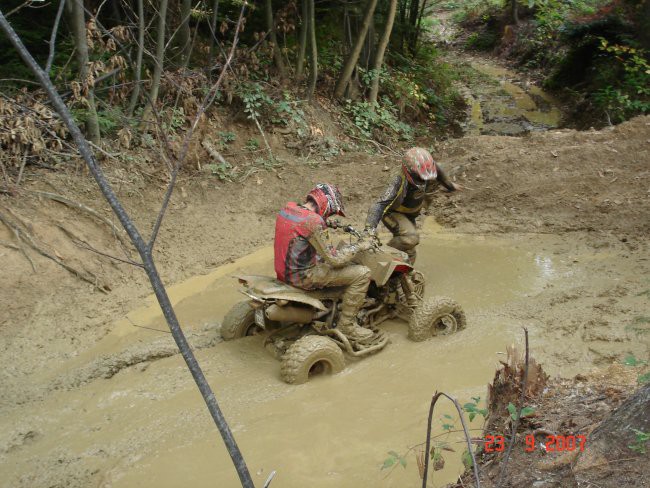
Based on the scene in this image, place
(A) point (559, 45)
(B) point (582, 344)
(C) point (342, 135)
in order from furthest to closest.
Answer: (A) point (559, 45) → (C) point (342, 135) → (B) point (582, 344)

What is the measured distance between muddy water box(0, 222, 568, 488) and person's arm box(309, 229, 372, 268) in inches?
41.2

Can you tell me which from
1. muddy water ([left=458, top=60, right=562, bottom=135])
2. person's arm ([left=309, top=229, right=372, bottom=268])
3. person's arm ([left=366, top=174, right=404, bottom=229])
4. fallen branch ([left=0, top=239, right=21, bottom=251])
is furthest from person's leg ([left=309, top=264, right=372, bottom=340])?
muddy water ([left=458, top=60, right=562, bottom=135])

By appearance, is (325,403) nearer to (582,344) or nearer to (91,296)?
(582,344)

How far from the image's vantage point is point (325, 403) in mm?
5230

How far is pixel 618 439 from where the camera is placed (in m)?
3.14

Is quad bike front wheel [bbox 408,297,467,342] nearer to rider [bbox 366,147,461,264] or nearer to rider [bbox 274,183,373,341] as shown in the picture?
rider [bbox 274,183,373,341]

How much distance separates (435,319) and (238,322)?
2.05 metres

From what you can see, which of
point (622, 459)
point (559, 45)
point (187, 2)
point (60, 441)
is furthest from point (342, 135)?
point (559, 45)

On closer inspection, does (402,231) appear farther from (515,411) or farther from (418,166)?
(515,411)

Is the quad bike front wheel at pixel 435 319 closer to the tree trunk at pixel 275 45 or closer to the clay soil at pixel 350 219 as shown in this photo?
the clay soil at pixel 350 219

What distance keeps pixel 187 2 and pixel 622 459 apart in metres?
8.72

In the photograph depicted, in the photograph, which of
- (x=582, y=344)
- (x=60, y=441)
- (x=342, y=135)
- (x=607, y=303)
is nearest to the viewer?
(x=60, y=441)

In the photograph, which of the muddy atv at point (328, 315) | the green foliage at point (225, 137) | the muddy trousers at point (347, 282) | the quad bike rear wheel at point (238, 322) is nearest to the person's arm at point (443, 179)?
the muddy atv at point (328, 315)

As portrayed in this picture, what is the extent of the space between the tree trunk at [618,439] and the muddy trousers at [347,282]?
2989 mm
